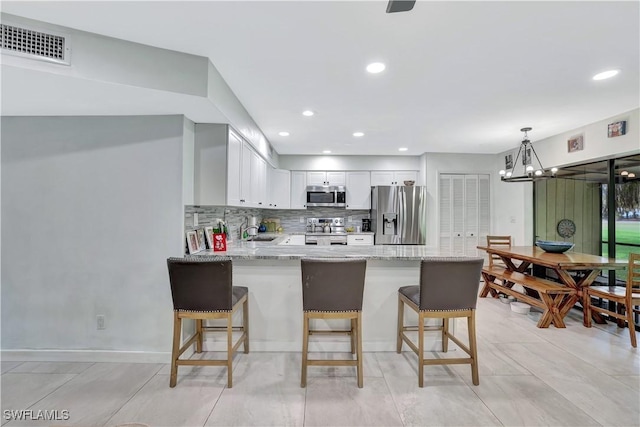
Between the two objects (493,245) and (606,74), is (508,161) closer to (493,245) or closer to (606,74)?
(493,245)

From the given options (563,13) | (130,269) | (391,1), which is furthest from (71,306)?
(563,13)

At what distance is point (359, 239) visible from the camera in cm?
561

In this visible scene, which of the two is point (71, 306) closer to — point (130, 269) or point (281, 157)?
point (130, 269)

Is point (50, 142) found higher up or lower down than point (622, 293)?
higher up

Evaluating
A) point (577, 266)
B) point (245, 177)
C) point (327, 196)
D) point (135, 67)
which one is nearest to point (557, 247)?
point (577, 266)

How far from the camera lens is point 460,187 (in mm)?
5711

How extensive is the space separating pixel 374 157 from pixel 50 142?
475cm

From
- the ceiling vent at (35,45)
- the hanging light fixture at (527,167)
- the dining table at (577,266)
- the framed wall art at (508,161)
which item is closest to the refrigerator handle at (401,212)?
the hanging light fixture at (527,167)

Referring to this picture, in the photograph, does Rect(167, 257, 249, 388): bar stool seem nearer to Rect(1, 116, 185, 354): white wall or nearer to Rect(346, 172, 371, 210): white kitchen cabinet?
Rect(1, 116, 185, 354): white wall

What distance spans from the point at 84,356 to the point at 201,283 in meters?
1.40

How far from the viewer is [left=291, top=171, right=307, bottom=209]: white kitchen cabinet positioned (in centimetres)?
591

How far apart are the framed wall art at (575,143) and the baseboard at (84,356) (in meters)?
5.18

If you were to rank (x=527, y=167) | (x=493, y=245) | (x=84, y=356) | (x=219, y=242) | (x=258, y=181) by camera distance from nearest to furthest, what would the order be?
(x=84, y=356)
(x=219, y=242)
(x=527, y=167)
(x=258, y=181)
(x=493, y=245)

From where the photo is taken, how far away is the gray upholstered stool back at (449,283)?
2168 mm
